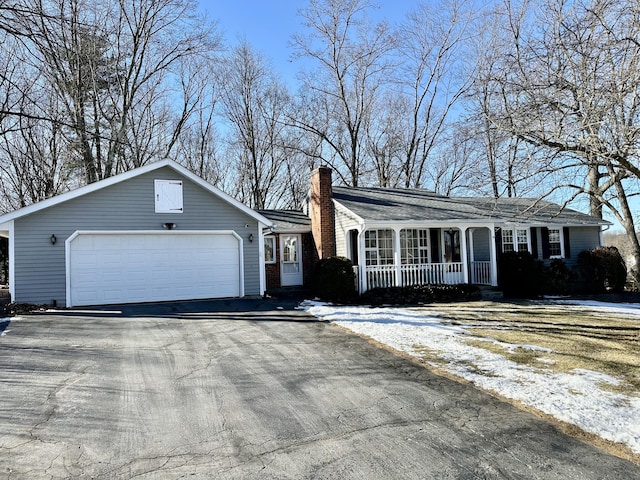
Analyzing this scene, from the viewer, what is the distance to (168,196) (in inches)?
529

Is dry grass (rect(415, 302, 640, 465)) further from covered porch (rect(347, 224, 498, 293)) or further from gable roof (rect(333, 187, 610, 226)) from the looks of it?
gable roof (rect(333, 187, 610, 226))

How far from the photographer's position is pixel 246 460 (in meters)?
3.38

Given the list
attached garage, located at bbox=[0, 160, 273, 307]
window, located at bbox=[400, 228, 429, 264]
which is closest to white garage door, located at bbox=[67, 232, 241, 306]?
attached garage, located at bbox=[0, 160, 273, 307]

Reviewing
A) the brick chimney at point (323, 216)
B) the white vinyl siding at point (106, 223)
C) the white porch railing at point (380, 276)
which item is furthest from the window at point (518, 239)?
the white vinyl siding at point (106, 223)

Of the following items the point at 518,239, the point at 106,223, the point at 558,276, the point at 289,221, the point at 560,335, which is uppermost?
the point at 289,221

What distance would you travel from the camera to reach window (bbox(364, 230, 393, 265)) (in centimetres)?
1644

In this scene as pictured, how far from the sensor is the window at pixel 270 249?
16.7 m

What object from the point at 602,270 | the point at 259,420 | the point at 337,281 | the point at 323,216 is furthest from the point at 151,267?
the point at 602,270

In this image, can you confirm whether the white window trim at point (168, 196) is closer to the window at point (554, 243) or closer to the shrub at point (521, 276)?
the shrub at point (521, 276)

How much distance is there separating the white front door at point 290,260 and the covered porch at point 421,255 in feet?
7.51

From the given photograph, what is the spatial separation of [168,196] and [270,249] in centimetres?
470

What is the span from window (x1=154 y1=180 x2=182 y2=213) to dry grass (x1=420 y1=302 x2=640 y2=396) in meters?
8.49

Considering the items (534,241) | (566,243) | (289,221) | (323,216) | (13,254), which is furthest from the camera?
(566,243)

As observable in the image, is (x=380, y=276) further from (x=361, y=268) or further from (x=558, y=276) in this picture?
(x=558, y=276)
